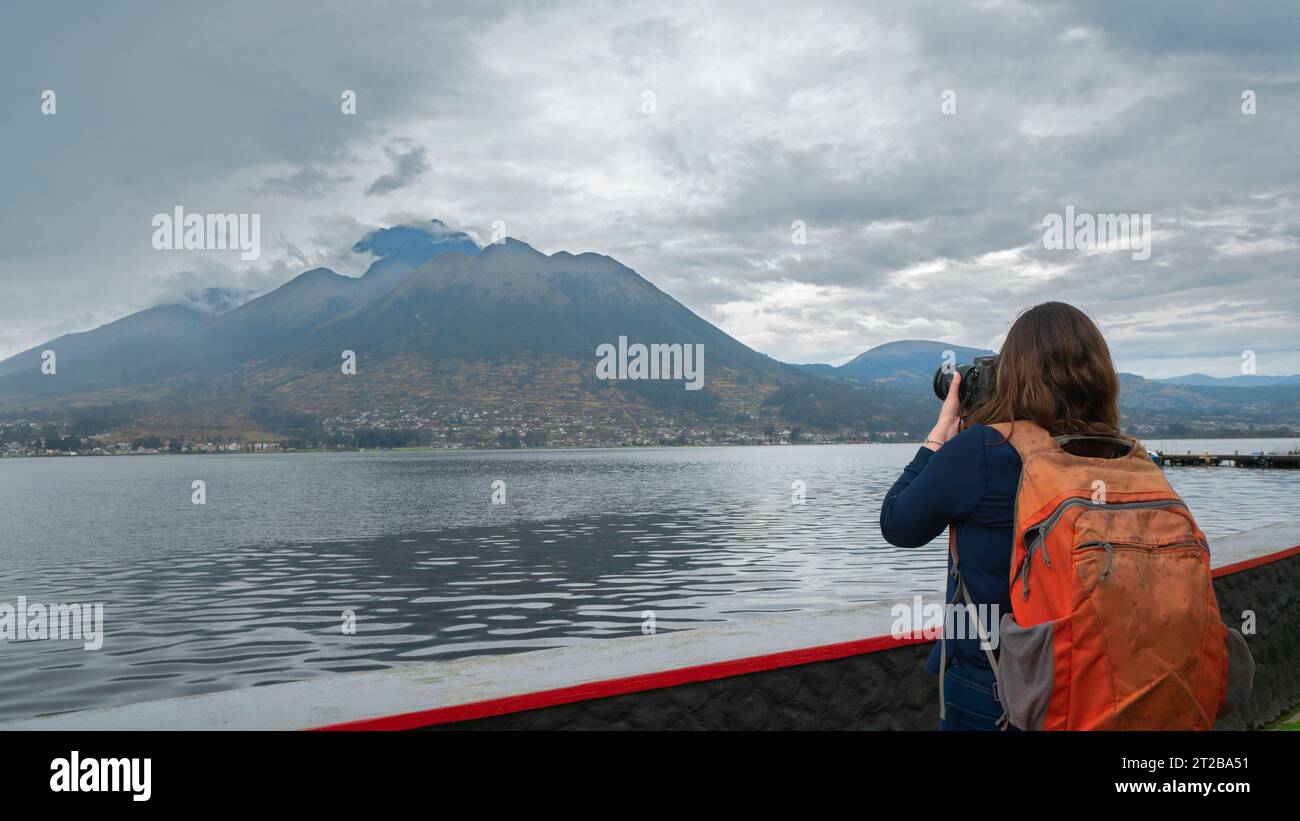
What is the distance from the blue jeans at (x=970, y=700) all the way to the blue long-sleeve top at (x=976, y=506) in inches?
1.0

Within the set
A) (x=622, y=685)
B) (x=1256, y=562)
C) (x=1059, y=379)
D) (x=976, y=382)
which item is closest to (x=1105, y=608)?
(x=1059, y=379)

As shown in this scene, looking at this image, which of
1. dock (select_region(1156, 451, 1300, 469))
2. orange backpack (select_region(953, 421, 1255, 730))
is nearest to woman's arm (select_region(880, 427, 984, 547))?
orange backpack (select_region(953, 421, 1255, 730))

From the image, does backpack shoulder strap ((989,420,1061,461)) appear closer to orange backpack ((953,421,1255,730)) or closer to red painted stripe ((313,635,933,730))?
orange backpack ((953,421,1255,730))

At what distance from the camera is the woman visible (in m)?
2.52

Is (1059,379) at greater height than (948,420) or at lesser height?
greater

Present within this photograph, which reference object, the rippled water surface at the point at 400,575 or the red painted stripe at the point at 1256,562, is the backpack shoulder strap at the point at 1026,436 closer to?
the red painted stripe at the point at 1256,562

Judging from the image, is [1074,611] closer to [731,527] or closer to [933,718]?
[933,718]

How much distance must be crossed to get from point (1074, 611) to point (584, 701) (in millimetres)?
1762

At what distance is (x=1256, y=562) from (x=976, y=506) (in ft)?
16.8

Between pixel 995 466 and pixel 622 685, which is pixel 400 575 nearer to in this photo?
pixel 622 685

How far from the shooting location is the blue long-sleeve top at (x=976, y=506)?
2.51 metres

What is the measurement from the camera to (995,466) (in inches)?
98.9

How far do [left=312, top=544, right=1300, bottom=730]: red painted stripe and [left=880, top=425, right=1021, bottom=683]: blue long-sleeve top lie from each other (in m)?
1.30
